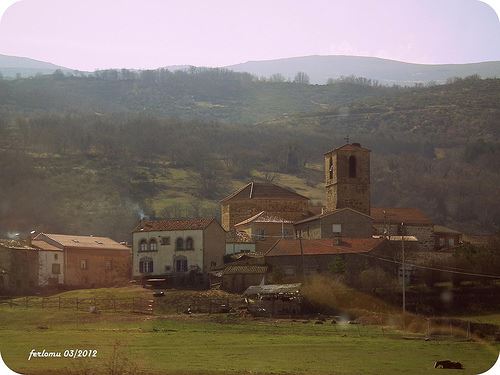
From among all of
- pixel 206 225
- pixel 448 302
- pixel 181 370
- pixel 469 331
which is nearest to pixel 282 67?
pixel 206 225

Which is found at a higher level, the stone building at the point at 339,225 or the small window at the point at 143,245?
the stone building at the point at 339,225

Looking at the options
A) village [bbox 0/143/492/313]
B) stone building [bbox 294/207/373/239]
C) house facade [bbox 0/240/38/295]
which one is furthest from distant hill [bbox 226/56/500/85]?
house facade [bbox 0/240/38/295]

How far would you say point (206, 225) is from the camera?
131 feet

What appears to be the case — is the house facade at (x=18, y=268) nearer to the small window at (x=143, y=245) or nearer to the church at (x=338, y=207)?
the small window at (x=143, y=245)

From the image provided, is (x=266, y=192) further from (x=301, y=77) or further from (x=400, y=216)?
(x=301, y=77)

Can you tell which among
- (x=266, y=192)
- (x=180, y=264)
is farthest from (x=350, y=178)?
(x=180, y=264)

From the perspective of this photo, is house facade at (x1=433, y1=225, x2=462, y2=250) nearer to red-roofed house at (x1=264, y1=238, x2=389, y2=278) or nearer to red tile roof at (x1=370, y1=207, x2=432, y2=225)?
red tile roof at (x1=370, y1=207, x2=432, y2=225)

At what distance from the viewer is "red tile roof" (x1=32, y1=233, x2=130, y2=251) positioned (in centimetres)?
3928

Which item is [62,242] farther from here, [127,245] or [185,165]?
[185,165]

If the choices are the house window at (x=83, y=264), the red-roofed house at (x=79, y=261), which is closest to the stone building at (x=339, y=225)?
the red-roofed house at (x=79, y=261)

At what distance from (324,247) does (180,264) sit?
19.9ft

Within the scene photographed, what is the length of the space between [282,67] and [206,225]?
23.9 feet

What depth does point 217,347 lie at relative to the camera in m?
22.6

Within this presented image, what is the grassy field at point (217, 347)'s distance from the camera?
19.7 meters
